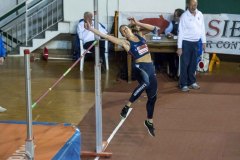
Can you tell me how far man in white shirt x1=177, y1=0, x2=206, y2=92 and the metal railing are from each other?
468 cm

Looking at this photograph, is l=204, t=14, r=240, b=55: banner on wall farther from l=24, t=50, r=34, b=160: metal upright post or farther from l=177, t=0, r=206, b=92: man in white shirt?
l=24, t=50, r=34, b=160: metal upright post

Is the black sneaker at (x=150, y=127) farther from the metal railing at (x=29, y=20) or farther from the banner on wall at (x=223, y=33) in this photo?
the metal railing at (x=29, y=20)

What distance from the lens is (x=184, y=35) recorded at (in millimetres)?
10484

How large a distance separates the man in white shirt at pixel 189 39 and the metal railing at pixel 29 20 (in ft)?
15.4

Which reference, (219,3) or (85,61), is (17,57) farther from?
(219,3)

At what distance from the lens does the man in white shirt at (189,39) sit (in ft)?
34.2

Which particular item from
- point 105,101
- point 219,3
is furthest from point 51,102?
point 219,3

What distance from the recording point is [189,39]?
34.4 ft

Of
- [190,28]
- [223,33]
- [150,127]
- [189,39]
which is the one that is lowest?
[150,127]

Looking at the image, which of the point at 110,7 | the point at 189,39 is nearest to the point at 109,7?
the point at 110,7

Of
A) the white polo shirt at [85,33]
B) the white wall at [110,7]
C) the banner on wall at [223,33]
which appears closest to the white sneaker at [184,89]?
the banner on wall at [223,33]

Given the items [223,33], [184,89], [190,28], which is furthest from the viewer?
[223,33]

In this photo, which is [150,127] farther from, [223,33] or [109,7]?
[109,7]

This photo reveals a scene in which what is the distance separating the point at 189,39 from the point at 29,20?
221 inches
